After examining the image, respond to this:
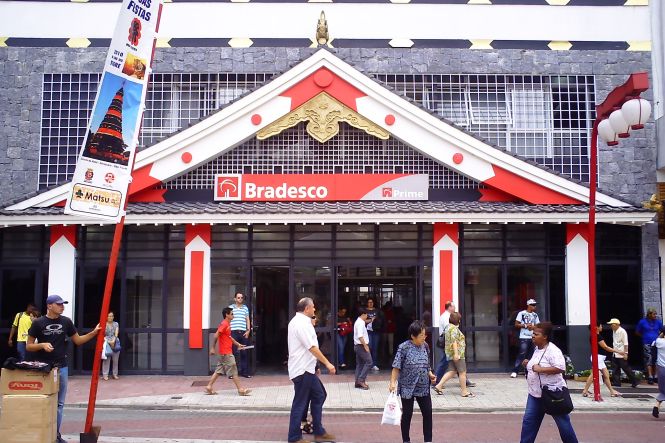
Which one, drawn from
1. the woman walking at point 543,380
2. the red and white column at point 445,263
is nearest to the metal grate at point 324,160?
the red and white column at point 445,263

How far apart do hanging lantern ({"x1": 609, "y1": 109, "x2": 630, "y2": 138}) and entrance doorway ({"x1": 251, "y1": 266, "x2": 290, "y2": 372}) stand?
7.85 m

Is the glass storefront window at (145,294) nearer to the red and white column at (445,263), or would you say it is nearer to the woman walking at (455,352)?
the red and white column at (445,263)

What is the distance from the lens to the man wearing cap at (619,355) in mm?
14695

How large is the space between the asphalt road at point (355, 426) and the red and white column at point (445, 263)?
4385mm

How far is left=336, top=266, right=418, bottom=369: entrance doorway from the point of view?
1686cm

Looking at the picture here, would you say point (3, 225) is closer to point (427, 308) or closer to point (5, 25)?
point (5, 25)

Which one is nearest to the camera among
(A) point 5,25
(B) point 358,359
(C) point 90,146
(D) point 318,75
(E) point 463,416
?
(C) point 90,146

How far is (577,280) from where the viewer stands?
54.4 ft

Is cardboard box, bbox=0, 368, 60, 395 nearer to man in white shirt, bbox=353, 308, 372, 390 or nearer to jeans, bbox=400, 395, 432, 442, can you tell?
jeans, bbox=400, 395, 432, 442

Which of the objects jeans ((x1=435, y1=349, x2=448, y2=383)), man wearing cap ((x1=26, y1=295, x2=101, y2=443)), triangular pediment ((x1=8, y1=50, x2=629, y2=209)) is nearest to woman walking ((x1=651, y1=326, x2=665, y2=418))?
jeans ((x1=435, y1=349, x2=448, y2=383))

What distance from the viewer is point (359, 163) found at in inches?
672

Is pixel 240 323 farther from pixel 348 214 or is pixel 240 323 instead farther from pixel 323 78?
pixel 323 78

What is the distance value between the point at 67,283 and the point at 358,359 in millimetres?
7031

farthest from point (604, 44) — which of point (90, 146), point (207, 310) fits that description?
point (90, 146)
